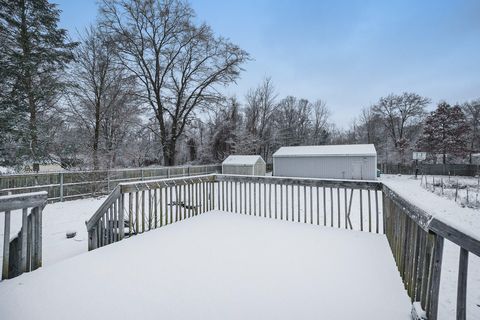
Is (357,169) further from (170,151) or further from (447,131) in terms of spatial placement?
(170,151)

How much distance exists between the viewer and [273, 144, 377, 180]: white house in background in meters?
18.0

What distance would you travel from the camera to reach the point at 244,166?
19.2m

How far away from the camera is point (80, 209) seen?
25.9 ft

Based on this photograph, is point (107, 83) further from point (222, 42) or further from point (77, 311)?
point (77, 311)

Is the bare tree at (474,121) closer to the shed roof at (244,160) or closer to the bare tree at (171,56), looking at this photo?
the shed roof at (244,160)

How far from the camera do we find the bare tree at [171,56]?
54.0 ft

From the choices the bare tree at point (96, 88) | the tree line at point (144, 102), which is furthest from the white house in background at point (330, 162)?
the bare tree at point (96, 88)

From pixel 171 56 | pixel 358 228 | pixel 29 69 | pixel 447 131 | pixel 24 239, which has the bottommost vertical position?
pixel 358 228

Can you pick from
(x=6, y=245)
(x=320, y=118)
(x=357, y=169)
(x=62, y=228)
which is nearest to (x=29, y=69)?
(x=62, y=228)

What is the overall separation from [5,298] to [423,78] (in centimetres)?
3712

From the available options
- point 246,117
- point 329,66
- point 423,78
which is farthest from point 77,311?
point 423,78

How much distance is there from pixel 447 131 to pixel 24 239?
32312 millimetres

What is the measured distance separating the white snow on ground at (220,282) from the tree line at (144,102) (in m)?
9.15

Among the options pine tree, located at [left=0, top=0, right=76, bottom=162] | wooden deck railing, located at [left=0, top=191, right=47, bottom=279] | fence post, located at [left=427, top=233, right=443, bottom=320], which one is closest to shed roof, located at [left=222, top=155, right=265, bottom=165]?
pine tree, located at [left=0, top=0, right=76, bottom=162]
